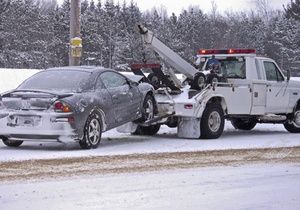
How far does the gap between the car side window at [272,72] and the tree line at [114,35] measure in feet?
125

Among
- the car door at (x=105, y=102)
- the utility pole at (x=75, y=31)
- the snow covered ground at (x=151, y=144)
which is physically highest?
the utility pole at (x=75, y=31)

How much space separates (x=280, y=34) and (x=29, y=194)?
7172 cm

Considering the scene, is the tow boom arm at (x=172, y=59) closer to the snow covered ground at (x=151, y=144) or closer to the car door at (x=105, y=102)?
the snow covered ground at (x=151, y=144)

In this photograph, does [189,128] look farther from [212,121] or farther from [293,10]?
[293,10]

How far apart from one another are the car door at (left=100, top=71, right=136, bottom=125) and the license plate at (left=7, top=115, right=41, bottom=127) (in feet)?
5.50

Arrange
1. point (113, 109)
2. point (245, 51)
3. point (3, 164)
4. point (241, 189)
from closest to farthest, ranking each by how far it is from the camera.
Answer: point (241, 189) → point (3, 164) → point (113, 109) → point (245, 51)

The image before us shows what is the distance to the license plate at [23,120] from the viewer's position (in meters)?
Result: 11.1

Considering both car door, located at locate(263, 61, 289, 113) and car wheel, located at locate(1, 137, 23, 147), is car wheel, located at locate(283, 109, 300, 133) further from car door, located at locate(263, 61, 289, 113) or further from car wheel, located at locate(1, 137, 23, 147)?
car wheel, located at locate(1, 137, 23, 147)

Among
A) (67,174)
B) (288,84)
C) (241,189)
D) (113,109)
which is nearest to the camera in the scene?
(241,189)

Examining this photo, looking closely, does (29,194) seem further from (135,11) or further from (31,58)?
(135,11)

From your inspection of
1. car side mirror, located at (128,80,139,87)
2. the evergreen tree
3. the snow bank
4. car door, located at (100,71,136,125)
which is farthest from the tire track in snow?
the evergreen tree

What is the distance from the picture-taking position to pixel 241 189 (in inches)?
304

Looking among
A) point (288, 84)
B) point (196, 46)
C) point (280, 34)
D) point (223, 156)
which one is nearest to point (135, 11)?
point (196, 46)

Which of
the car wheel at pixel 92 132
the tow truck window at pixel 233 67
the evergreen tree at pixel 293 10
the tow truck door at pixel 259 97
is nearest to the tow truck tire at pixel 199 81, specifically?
the tow truck window at pixel 233 67
